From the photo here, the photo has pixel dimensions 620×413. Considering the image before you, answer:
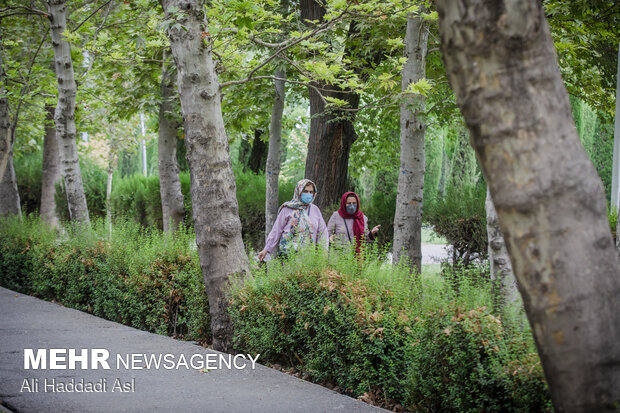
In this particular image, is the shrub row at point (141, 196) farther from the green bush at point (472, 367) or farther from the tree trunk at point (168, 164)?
the green bush at point (472, 367)

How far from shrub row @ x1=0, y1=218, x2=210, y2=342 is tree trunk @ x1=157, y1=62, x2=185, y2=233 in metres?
2.94

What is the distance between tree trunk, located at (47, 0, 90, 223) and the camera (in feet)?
39.6

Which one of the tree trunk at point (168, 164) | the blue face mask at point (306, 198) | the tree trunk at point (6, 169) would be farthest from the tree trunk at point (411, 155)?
the tree trunk at point (6, 169)

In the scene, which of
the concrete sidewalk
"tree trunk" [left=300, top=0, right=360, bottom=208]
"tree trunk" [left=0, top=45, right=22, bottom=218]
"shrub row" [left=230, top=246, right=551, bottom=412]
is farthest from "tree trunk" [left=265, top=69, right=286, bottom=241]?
"tree trunk" [left=0, top=45, right=22, bottom=218]

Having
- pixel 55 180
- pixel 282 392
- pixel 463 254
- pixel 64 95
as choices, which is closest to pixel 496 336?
pixel 282 392

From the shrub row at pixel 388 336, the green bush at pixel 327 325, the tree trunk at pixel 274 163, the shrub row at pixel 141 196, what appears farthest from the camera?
the shrub row at pixel 141 196

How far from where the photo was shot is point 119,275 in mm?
9188

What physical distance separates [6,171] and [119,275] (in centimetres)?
932

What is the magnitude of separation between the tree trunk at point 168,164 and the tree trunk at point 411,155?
7.11 meters

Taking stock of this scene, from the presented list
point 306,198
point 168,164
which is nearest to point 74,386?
point 306,198

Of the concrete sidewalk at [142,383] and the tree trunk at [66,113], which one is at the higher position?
the tree trunk at [66,113]

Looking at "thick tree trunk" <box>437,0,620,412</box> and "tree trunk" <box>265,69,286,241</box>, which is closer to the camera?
"thick tree trunk" <box>437,0,620,412</box>

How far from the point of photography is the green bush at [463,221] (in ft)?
32.3

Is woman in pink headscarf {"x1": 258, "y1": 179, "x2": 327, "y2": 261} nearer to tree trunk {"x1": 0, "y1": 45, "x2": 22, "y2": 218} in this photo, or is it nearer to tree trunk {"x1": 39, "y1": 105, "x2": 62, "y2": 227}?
tree trunk {"x1": 0, "y1": 45, "x2": 22, "y2": 218}
